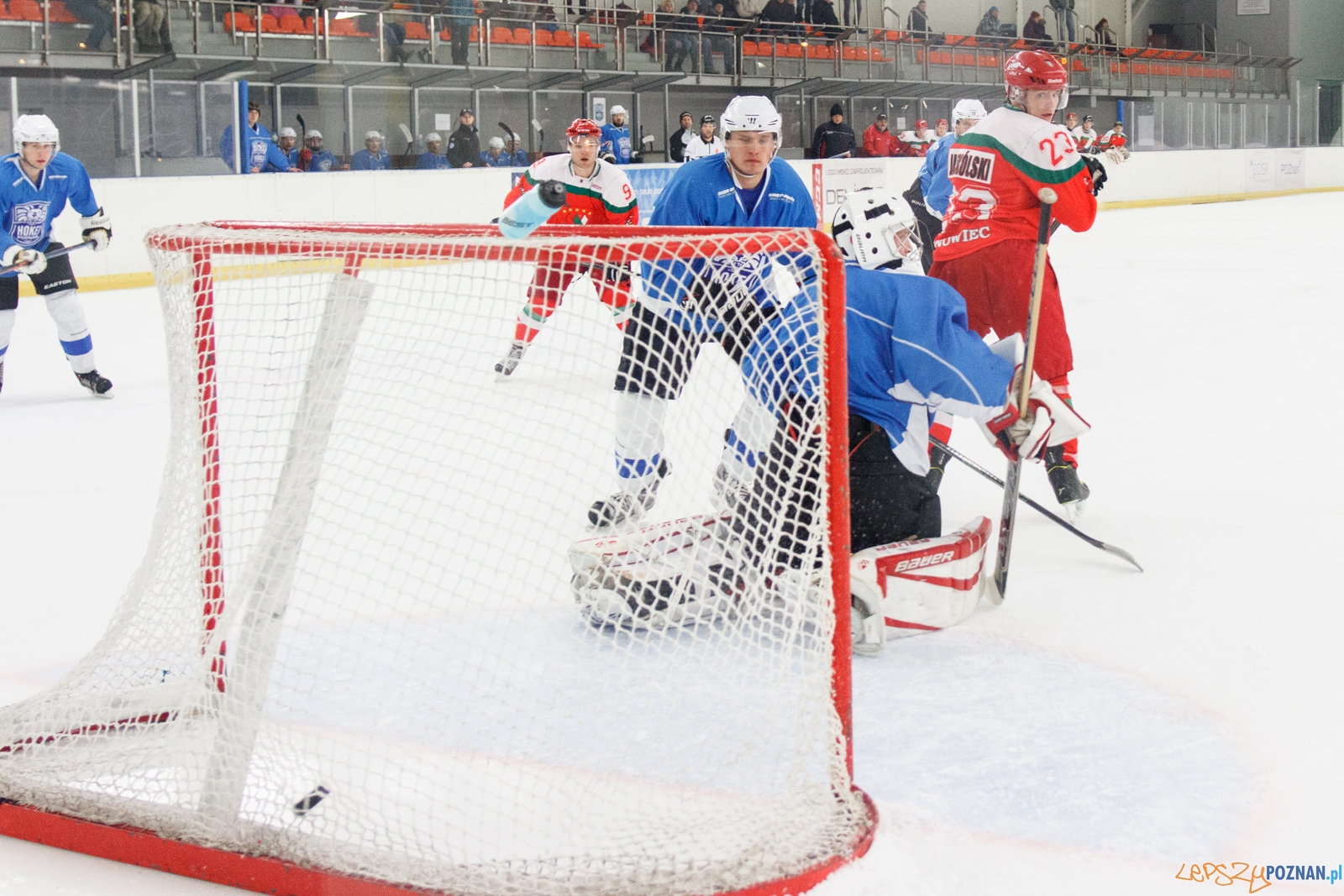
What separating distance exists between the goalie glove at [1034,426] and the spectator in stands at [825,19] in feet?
47.3

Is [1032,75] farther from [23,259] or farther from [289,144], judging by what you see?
[289,144]

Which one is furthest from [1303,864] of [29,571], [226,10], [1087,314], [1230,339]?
[226,10]

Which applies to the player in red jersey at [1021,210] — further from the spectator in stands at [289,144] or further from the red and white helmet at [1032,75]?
the spectator in stands at [289,144]

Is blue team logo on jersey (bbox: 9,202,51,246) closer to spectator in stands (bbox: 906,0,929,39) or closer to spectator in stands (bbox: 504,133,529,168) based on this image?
spectator in stands (bbox: 504,133,529,168)

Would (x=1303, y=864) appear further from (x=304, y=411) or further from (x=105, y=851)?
(x=105, y=851)

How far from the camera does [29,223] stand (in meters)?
5.43

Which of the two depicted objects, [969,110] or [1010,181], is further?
[969,110]

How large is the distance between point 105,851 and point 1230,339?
5.74 meters

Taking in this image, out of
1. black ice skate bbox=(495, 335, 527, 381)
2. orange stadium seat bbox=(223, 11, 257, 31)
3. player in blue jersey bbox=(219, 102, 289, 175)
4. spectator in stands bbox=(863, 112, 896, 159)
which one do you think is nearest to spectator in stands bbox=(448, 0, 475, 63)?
orange stadium seat bbox=(223, 11, 257, 31)

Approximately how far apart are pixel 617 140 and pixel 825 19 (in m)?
5.43

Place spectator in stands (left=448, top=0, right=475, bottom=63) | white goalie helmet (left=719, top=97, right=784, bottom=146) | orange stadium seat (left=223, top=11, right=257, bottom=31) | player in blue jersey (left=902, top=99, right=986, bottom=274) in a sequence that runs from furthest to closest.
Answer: spectator in stands (left=448, top=0, right=475, bottom=63) → orange stadium seat (left=223, top=11, right=257, bottom=31) → player in blue jersey (left=902, top=99, right=986, bottom=274) → white goalie helmet (left=719, top=97, right=784, bottom=146)

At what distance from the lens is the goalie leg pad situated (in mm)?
2398

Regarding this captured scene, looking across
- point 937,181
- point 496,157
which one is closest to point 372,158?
point 496,157

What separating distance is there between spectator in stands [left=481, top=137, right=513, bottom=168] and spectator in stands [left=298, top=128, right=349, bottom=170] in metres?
1.27
